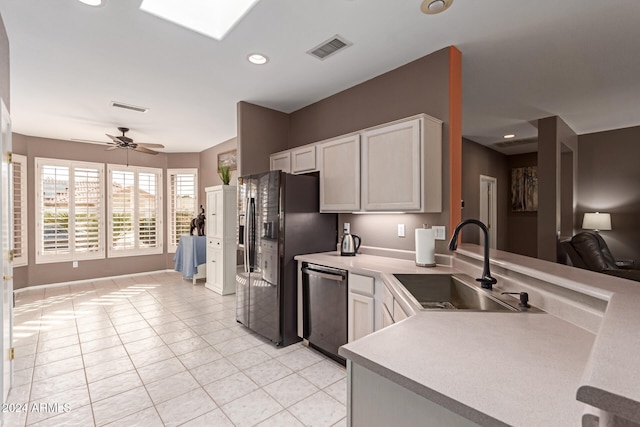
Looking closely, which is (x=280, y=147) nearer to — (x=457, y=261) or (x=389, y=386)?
(x=457, y=261)

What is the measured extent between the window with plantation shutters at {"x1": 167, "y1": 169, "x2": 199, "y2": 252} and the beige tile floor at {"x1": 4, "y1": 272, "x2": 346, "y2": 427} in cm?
281

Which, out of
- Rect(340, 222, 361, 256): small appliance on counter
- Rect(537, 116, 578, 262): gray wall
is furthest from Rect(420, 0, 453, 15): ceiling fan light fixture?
Rect(537, 116, 578, 262): gray wall

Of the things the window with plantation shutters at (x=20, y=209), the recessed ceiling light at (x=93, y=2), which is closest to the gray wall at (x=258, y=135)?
Answer: the recessed ceiling light at (x=93, y=2)

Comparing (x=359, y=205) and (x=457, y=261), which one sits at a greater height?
(x=359, y=205)

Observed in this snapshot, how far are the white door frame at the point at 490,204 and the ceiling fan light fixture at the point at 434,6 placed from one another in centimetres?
496

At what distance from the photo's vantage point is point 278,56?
9.28 feet

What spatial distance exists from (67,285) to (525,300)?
720 centimetres

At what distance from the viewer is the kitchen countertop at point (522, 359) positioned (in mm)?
588

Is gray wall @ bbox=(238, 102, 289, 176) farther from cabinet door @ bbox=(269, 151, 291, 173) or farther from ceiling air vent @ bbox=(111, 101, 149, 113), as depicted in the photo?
ceiling air vent @ bbox=(111, 101, 149, 113)

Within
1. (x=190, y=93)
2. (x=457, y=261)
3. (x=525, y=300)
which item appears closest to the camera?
(x=525, y=300)

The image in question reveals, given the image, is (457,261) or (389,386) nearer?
(389,386)

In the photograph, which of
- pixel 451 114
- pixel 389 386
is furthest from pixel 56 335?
pixel 451 114

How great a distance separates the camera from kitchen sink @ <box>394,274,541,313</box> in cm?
162

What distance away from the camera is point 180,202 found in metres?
6.98
